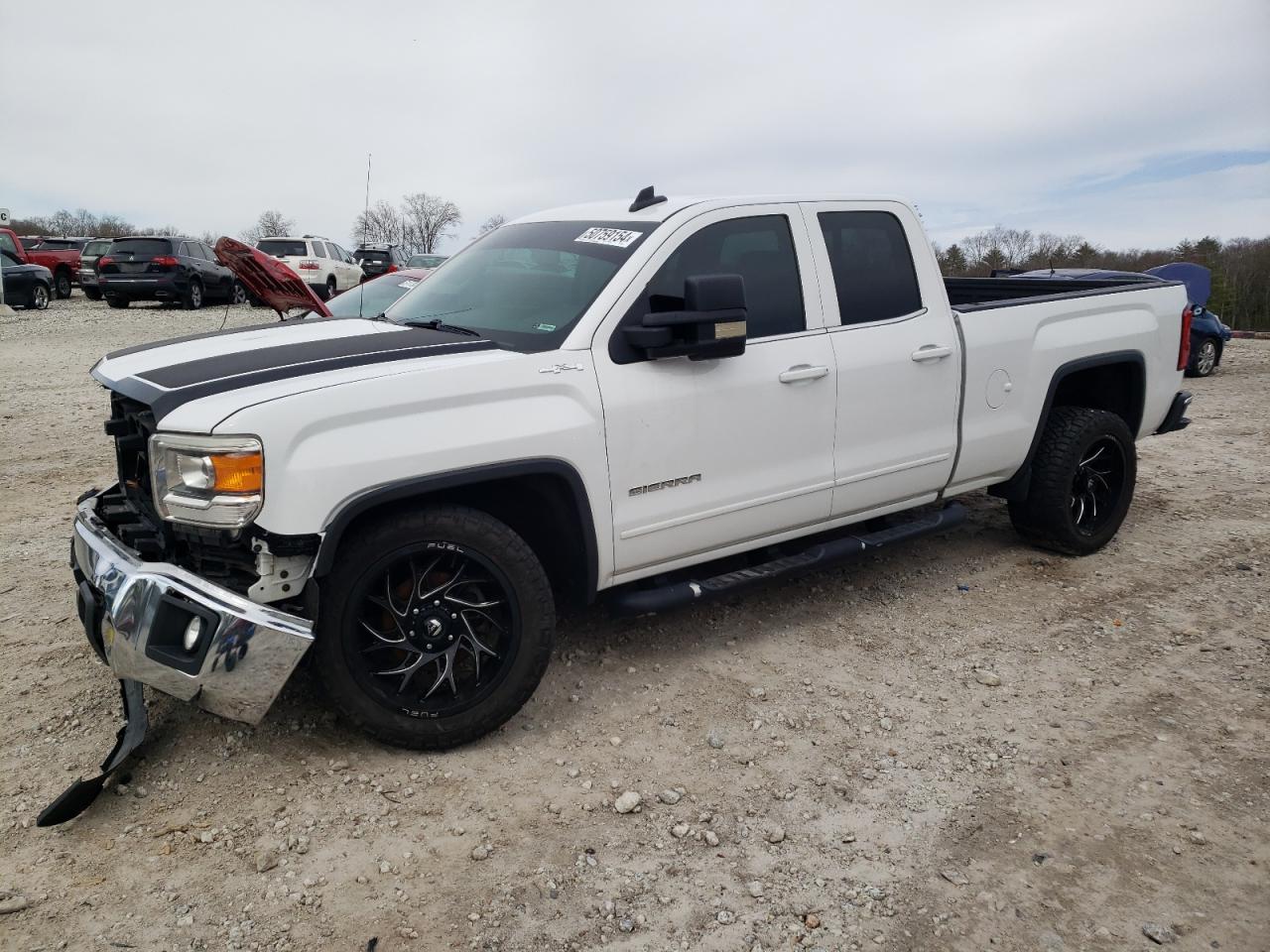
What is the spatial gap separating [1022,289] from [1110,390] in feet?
2.72

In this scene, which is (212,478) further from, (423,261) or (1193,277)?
(423,261)

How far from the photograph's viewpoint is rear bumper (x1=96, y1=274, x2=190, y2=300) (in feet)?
68.5

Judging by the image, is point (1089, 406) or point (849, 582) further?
point (1089, 406)

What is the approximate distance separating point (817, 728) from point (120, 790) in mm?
2433

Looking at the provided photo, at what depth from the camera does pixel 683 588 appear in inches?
155

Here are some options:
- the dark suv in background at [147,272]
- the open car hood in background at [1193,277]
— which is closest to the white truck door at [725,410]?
the open car hood in background at [1193,277]

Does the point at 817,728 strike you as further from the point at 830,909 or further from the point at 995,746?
the point at 830,909

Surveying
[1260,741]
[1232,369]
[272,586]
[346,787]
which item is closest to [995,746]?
[1260,741]

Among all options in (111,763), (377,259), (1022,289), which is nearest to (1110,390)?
(1022,289)

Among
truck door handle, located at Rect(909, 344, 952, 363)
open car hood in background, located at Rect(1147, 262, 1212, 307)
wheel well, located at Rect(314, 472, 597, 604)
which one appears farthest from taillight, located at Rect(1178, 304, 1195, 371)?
open car hood in background, located at Rect(1147, 262, 1212, 307)

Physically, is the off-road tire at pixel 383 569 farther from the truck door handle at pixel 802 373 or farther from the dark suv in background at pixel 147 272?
the dark suv in background at pixel 147 272

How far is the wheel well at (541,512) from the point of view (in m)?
3.28

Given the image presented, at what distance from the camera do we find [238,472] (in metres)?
2.92

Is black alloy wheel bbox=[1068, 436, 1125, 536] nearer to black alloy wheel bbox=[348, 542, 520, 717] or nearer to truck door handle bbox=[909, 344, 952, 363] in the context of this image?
truck door handle bbox=[909, 344, 952, 363]
